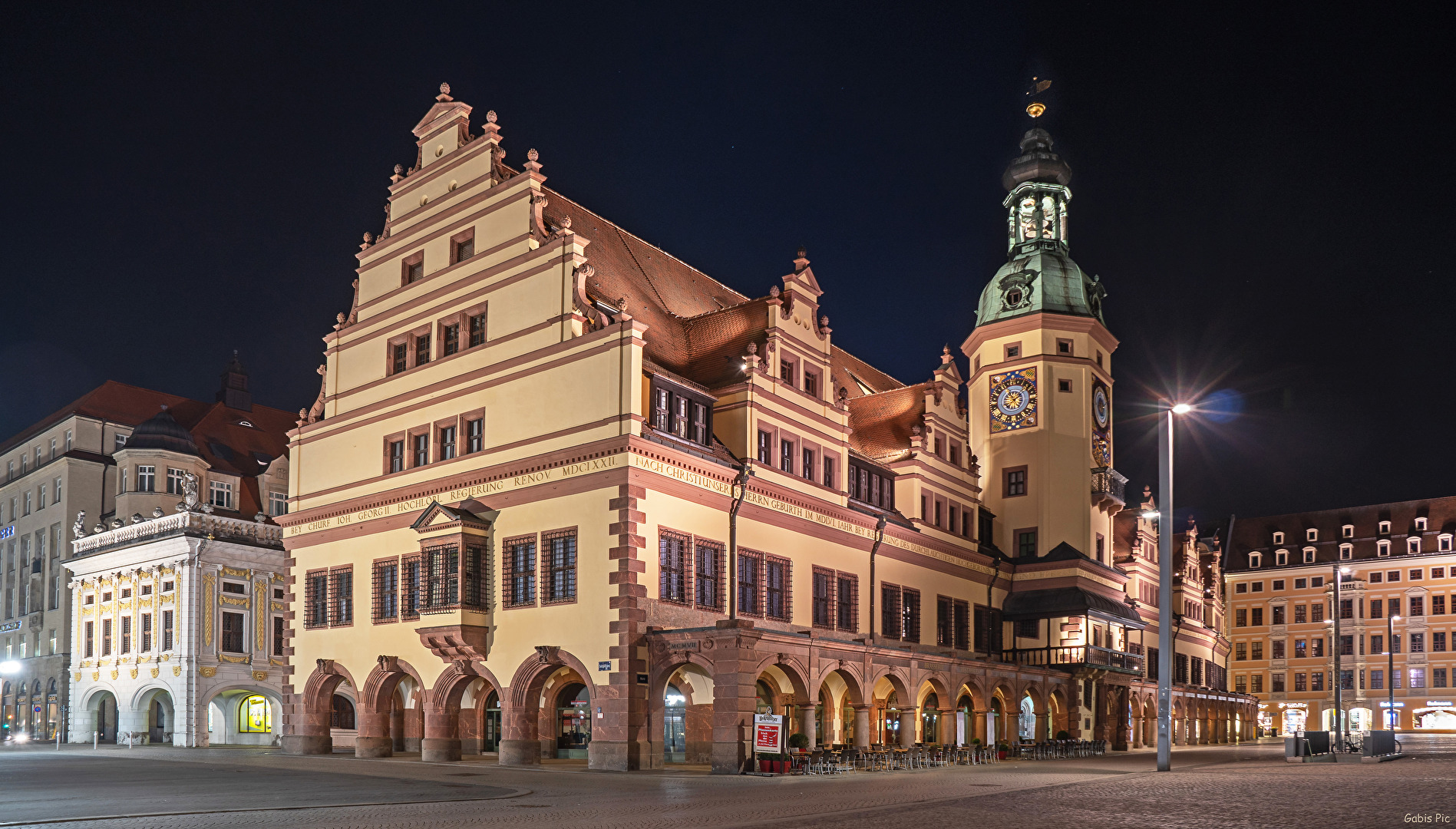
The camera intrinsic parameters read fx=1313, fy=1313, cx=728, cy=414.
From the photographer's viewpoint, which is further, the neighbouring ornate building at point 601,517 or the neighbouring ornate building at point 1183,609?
the neighbouring ornate building at point 1183,609

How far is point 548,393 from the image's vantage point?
42.6m

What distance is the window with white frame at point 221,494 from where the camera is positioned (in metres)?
73.8

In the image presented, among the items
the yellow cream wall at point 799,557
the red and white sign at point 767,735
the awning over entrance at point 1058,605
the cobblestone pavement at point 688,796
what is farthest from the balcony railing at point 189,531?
the red and white sign at point 767,735

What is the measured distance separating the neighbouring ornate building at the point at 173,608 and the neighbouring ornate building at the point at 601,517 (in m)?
9.15

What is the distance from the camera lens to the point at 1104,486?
65.9 meters

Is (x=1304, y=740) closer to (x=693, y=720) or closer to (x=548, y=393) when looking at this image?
(x=693, y=720)

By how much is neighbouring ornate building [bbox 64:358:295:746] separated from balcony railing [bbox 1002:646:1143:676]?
35.9 meters

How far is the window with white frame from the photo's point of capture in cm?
7381

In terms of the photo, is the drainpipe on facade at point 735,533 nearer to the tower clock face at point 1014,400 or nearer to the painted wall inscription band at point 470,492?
the painted wall inscription band at point 470,492

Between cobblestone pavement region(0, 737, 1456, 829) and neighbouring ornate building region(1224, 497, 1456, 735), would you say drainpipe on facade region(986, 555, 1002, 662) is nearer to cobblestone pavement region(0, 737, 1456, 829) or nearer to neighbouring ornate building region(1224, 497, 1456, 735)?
cobblestone pavement region(0, 737, 1456, 829)

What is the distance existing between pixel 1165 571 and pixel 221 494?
55046mm

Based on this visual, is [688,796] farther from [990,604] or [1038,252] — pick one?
[1038,252]

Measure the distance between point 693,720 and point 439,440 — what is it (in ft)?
43.7

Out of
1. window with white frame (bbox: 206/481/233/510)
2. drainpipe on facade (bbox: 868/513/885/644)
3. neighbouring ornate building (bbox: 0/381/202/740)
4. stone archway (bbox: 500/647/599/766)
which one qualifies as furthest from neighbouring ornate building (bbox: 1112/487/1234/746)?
neighbouring ornate building (bbox: 0/381/202/740)
